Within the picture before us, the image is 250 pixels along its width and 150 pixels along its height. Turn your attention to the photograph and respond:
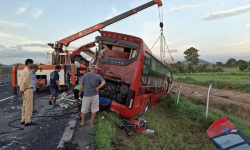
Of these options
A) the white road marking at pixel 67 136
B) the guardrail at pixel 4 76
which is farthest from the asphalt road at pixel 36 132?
the guardrail at pixel 4 76

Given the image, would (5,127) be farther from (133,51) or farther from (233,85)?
(233,85)

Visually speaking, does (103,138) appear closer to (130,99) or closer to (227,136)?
(130,99)

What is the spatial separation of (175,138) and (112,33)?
4212mm

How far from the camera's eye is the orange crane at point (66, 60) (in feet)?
37.3

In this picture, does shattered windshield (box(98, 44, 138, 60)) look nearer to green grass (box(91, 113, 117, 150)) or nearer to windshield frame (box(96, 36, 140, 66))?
windshield frame (box(96, 36, 140, 66))

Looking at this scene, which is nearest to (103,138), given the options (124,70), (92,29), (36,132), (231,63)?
(36,132)

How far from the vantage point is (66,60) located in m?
14.8

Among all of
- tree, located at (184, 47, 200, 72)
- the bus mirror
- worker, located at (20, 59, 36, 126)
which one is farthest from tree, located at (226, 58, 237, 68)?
worker, located at (20, 59, 36, 126)

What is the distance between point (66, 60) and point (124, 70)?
317 inches

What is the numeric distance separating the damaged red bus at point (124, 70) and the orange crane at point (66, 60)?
1.65m

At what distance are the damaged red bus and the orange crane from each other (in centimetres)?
165

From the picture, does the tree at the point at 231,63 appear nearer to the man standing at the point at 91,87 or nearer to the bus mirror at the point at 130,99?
the bus mirror at the point at 130,99

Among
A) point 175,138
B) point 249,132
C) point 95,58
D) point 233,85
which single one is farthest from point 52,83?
point 233,85

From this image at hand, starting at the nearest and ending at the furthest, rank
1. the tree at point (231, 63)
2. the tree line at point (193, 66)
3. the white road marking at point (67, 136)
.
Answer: the white road marking at point (67, 136), the tree line at point (193, 66), the tree at point (231, 63)
